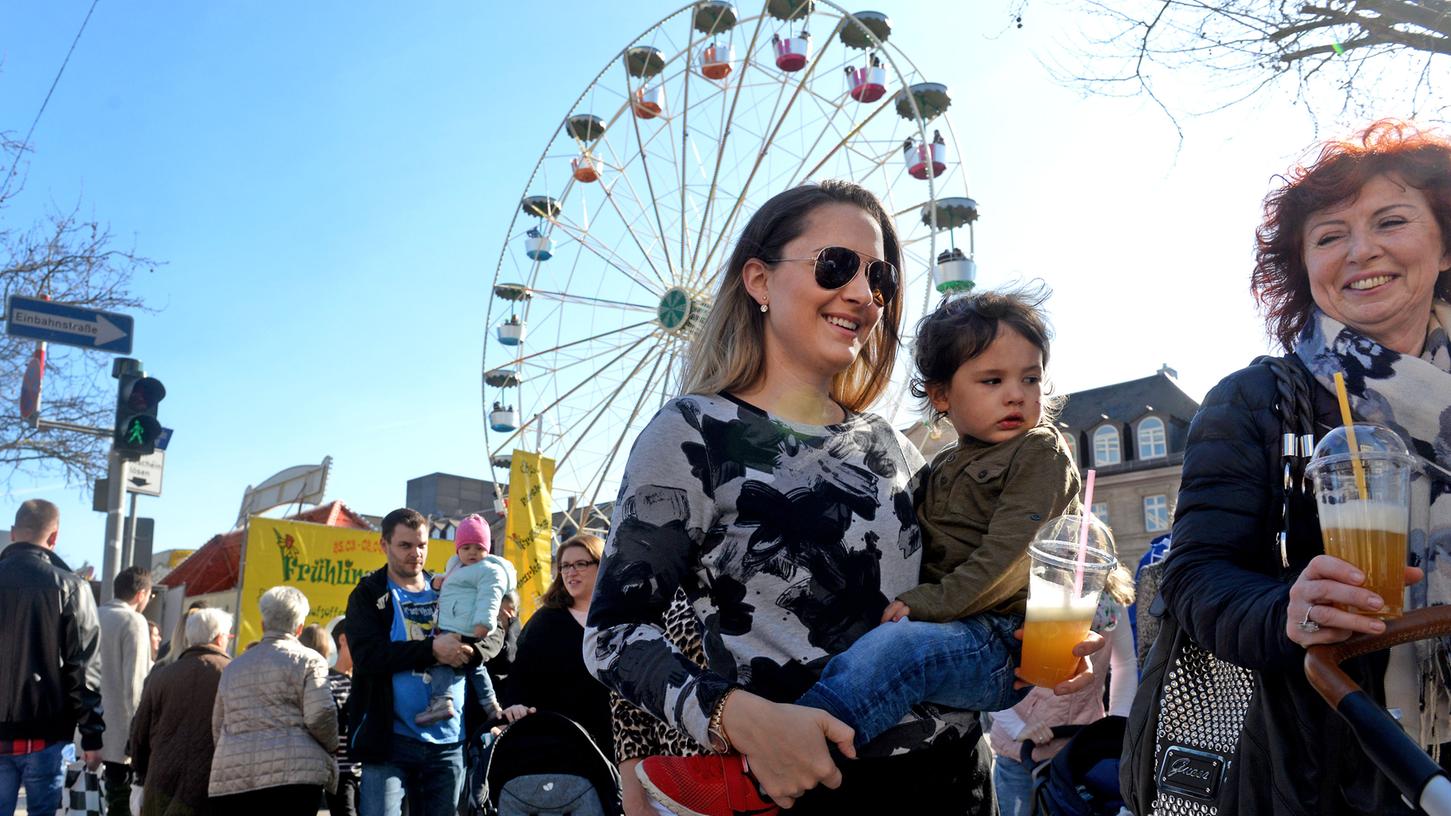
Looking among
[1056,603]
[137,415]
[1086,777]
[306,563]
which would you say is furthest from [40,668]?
[1056,603]

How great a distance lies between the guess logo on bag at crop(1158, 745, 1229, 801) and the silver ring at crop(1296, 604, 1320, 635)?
0.32 meters

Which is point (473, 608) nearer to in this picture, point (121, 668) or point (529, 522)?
point (121, 668)

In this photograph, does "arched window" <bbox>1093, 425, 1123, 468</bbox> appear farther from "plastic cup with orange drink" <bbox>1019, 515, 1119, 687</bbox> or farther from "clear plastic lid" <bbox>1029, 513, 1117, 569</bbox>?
"plastic cup with orange drink" <bbox>1019, 515, 1119, 687</bbox>

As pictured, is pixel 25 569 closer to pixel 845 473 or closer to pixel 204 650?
pixel 204 650

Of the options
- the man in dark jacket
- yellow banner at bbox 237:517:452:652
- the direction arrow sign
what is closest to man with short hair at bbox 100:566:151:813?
the man in dark jacket

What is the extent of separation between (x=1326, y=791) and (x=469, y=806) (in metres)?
5.23

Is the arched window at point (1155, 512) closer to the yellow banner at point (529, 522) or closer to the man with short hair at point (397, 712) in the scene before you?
the yellow banner at point (529, 522)

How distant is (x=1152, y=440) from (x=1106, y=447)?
1630mm

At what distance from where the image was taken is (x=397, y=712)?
5617 millimetres

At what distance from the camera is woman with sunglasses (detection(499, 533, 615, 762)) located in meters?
5.06

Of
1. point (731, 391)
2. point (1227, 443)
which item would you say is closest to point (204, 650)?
point (731, 391)

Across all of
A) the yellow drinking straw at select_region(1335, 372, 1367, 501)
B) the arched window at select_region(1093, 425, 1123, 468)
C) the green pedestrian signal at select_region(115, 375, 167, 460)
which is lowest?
the yellow drinking straw at select_region(1335, 372, 1367, 501)

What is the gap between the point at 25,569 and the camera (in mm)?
6332

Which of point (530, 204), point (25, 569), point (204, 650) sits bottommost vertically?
point (204, 650)
